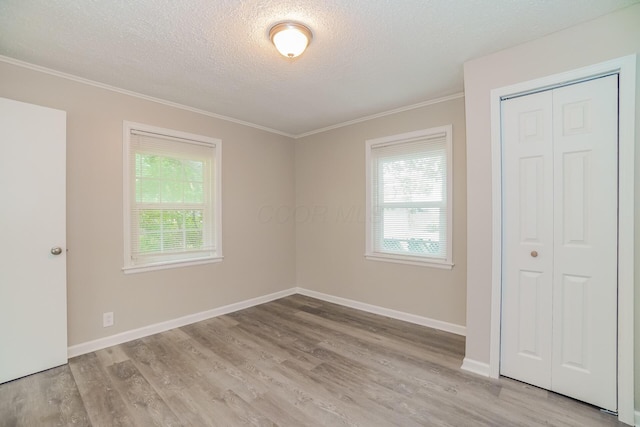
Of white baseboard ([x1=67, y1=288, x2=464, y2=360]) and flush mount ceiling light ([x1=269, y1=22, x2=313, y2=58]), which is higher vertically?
flush mount ceiling light ([x1=269, y1=22, x2=313, y2=58])

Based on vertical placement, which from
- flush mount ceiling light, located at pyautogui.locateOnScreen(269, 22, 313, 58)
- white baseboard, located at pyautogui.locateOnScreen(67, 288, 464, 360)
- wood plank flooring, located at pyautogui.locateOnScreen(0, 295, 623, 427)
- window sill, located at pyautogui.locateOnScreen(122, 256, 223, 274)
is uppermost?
flush mount ceiling light, located at pyautogui.locateOnScreen(269, 22, 313, 58)

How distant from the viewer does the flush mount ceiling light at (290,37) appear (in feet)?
6.30

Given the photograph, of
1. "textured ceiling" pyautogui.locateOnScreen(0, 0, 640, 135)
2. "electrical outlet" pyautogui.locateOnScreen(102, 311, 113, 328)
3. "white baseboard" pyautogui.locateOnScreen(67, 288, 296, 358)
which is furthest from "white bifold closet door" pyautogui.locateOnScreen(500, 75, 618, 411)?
"electrical outlet" pyautogui.locateOnScreen(102, 311, 113, 328)

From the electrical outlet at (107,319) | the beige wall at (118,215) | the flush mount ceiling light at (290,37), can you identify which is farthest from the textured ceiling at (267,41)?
the electrical outlet at (107,319)

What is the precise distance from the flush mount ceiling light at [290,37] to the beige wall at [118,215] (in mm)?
1927

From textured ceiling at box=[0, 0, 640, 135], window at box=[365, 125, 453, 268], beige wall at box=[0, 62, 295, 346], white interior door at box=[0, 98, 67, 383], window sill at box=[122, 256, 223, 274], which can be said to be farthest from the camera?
window at box=[365, 125, 453, 268]

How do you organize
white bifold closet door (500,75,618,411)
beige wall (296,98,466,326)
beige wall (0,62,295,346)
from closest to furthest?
1. white bifold closet door (500,75,618,411)
2. beige wall (0,62,295,346)
3. beige wall (296,98,466,326)

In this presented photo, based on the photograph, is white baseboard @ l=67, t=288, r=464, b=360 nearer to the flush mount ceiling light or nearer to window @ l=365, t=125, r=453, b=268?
window @ l=365, t=125, r=453, b=268

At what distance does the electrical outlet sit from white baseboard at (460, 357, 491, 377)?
3.27 metres

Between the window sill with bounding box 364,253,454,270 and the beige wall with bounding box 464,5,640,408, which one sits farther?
the window sill with bounding box 364,253,454,270

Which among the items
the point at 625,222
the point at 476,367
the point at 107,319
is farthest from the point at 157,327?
the point at 625,222

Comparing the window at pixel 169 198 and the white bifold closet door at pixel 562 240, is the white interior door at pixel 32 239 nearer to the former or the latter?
the window at pixel 169 198

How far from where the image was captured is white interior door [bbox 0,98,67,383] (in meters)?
2.21

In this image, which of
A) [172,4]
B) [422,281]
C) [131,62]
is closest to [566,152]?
[422,281]
